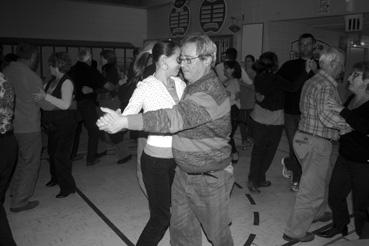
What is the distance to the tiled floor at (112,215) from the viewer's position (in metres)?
2.81

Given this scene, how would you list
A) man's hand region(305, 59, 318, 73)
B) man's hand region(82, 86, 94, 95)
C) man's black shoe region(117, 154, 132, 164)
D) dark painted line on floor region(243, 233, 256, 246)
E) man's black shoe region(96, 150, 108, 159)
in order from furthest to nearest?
1. man's black shoe region(96, 150, 108, 159)
2. man's black shoe region(117, 154, 132, 164)
3. man's hand region(82, 86, 94, 95)
4. man's hand region(305, 59, 318, 73)
5. dark painted line on floor region(243, 233, 256, 246)

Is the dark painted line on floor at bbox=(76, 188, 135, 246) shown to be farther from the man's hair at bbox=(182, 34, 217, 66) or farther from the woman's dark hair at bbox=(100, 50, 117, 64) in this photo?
the woman's dark hair at bbox=(100, 50, 117, 64)

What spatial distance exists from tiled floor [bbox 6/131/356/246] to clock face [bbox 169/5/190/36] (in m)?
5.71

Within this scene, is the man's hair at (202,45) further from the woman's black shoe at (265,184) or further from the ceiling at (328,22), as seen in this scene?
the ceiling at (328,22)

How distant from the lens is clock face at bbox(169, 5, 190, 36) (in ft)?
29.5

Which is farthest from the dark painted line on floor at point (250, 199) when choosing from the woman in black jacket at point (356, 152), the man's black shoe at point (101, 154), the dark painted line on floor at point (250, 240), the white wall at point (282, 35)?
the white wall at point (282, 35)

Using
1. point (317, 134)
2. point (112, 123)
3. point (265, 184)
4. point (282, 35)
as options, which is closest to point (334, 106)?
point (317, 134)

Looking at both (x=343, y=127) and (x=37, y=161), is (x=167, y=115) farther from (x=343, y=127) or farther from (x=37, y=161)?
(x=37, y=161)

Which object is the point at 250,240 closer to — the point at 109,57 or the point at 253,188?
the point at 253,188

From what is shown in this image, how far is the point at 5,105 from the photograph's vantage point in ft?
7.75

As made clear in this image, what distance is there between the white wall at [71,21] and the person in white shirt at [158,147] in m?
7.88

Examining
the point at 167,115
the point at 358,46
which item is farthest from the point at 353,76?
the point at 358,46

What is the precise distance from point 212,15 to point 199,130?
7.11 meters

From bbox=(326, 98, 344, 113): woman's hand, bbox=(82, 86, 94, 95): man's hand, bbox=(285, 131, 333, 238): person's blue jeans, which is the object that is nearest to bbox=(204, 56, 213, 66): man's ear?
bbox=(326, 98, 344, 113): woman's hand
